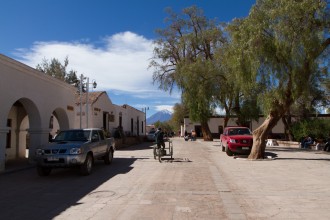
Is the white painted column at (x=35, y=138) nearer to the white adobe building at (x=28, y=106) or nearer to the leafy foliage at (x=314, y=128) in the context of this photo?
the white adobe building at (x=28, y=106)

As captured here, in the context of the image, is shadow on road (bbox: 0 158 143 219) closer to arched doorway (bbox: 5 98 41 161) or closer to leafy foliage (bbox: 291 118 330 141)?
arched doorway (bbox: 5 98 41 161)

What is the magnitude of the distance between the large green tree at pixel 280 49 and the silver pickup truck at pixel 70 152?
7.94 m

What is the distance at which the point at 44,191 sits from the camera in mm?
10031

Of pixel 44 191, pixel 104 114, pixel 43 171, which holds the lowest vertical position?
pixel 44 191

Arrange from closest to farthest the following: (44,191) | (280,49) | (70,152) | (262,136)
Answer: (44,191)
(70,152)
(280,49)
(262,136)

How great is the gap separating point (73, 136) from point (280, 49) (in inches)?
385

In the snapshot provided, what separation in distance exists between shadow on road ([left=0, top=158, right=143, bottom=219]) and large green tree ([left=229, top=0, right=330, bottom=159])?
25.0ft

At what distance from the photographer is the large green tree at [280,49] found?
1569cm

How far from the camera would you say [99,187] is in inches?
411

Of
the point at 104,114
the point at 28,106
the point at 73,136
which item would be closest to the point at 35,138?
the point at 28,106

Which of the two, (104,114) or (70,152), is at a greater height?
(104,114)

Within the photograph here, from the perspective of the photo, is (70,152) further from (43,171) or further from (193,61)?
(193,61)

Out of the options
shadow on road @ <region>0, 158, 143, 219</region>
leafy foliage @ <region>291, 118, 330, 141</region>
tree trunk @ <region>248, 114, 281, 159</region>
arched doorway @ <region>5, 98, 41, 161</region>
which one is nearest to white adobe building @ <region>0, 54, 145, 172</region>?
arched doorway @ <region>5, 98, 41, 161</region>

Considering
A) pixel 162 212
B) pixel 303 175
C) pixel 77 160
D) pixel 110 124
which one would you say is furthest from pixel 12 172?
pixel 110 124
